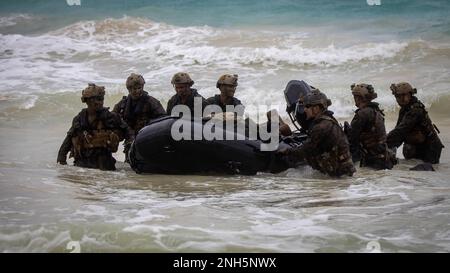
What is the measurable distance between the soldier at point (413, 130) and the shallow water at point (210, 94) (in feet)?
0.73

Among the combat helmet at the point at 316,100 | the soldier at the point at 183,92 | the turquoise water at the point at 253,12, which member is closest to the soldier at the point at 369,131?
the combat helmet at the point at 316,100

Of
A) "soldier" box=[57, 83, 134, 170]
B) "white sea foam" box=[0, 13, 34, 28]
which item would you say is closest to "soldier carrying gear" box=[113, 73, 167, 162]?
"soldier" box=[57, 83, 134, 170]

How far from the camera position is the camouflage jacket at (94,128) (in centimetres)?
736

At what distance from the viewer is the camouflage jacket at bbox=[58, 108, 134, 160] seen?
736 centimetres

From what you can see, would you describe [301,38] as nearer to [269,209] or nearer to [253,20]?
[253,20]

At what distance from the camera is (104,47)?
19.8 metres

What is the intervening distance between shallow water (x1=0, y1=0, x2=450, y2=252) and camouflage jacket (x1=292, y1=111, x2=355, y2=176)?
158 mm

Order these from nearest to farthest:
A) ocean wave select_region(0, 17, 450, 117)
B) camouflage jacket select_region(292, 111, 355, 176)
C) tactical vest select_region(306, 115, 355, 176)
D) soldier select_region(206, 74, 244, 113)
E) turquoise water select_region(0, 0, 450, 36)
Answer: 1. camouflage jacket select_region(292, 111, 355, 176)
2. tactical vest select_region(306, 115, 355, 176)
3. soldier select_region(206, 74, 244, 113)
4. ocean wave select_region(0, 17, 450, 117)
5. turquoise water select_region(0, 0, 450, 36)

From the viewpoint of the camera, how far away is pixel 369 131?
7.50 m

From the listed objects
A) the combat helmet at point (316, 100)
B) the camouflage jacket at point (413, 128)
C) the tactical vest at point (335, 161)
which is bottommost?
the tactical vest at point (335, 161)

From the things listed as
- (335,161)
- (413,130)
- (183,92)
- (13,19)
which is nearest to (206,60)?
(13,19)

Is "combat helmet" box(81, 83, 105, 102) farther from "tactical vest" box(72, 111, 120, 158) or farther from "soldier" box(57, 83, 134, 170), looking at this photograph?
"tactical vest" box(72, 111, 120, 158)

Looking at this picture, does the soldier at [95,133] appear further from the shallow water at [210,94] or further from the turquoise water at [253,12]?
the turquoise water at [253,12]
